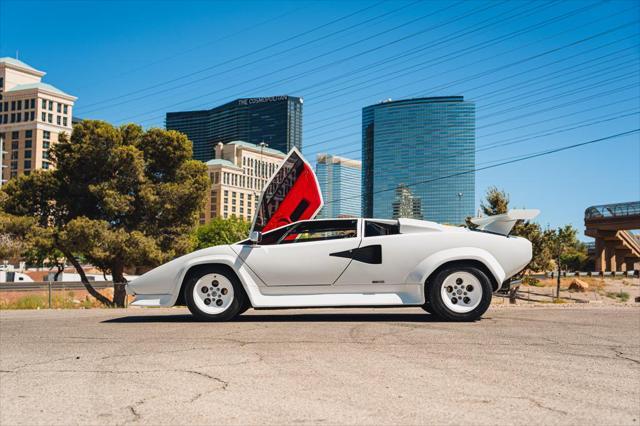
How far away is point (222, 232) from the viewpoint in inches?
3310

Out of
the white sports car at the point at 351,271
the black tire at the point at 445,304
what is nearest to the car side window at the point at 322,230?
the white sports car at the point at 351,271

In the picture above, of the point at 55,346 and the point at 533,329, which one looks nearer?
the point at 55,346

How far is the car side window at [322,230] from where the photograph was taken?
8992 mm

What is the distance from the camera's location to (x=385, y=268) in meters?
8.71

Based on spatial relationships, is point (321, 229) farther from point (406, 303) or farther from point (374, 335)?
point (374, 335)

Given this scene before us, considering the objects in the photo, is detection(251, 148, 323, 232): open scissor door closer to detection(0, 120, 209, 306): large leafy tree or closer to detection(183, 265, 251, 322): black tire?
detection(183, 265, 251, 322): black tire

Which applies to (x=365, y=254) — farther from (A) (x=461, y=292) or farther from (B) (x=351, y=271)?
(A) (x=461, y=292)

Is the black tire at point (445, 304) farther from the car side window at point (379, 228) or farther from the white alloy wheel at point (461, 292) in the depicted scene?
the car side window at point (379, 228)

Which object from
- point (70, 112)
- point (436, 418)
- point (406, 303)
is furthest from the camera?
point (70, 112)

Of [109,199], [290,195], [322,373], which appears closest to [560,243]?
[290,195]

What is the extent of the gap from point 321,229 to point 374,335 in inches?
85.9

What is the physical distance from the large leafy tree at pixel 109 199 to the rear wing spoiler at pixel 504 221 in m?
23.1

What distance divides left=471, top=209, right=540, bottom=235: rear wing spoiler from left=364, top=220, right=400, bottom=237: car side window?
43.0 inches

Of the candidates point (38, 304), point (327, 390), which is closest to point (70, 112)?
point (38, 304)
